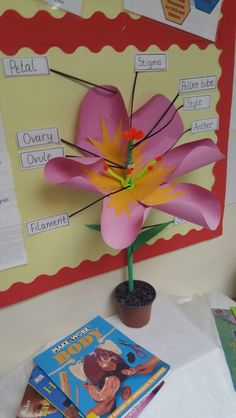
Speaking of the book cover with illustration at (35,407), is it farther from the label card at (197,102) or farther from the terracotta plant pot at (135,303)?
the label card at (197,102)

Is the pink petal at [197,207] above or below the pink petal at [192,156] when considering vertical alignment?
below

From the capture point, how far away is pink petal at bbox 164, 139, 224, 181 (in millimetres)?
593

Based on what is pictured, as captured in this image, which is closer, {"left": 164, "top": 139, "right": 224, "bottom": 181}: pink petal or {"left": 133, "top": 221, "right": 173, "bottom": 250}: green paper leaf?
{"left": 164, "top": 139, "right": 224, "bottom": 181}: pink petal

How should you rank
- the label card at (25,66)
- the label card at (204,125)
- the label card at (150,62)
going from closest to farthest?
the label card at (25,66)
the label card at (150,62)
the label card at (204,125)

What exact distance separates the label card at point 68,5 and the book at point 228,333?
0.75 metres

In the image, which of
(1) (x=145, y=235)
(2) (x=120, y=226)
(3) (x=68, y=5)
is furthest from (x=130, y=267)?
(3) (x=68, y=5)

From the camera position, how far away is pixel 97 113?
0.64 metres

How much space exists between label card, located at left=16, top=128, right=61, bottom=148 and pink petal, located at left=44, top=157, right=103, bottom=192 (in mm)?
77

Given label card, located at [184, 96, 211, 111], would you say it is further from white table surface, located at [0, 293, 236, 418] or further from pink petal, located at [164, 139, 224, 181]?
white table surface, located at [0, 293, 236, 418]

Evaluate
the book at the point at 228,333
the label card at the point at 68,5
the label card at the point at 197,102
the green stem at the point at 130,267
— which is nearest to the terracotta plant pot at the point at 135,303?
the green stem at the point at 130,267

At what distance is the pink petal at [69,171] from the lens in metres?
0.57

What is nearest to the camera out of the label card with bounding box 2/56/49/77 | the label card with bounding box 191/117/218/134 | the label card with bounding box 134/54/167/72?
the label card with bounding box 2/56/49/77

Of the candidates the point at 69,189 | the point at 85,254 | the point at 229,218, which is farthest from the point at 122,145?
the point at 229,218

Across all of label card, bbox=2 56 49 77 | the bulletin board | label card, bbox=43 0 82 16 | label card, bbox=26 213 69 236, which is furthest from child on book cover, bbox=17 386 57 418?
label card, bbox=43 0 82 16
